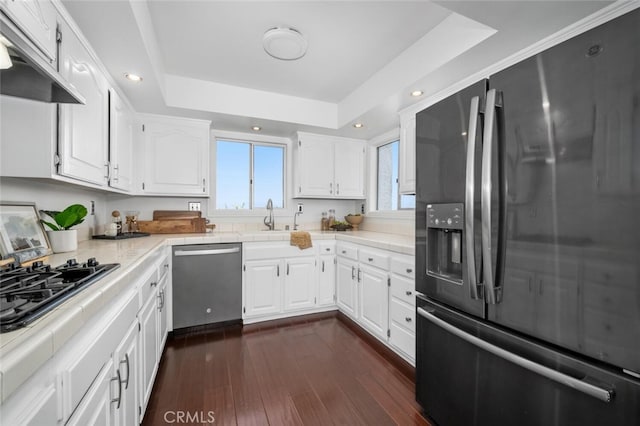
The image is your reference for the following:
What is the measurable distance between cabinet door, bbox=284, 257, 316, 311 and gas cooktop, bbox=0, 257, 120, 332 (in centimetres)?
188

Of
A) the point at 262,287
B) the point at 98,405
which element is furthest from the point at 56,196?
the point at 262,287

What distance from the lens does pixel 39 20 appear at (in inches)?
44.0

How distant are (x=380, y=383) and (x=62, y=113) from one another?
7.84ft

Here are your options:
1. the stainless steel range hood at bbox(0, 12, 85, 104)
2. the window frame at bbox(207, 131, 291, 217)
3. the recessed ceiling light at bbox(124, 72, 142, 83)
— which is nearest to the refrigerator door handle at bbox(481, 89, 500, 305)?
the stainless steel range hood at bbox(0, 12, 85, 104)

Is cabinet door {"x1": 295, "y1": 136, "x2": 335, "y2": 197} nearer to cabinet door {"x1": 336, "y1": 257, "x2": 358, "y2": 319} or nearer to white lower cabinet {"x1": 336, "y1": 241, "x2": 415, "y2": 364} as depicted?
white lower cabinet {"x1": 336, "y1": 241, "x2": 415, "y2": 364}

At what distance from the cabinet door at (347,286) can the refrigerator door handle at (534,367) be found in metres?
1.38

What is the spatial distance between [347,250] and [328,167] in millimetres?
1172

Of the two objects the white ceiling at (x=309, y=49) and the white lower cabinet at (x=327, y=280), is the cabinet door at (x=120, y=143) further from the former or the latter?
the white lower cabinet at (x=327, y=280)

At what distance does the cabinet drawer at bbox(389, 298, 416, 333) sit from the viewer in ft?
6.56

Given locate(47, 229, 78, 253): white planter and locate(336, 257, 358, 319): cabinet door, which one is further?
locate(336, 257, 358, 319): cabinet door

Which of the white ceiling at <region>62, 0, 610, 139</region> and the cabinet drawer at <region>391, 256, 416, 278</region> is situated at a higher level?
the white ceiling at <region>62, 0, 610, 139</region>

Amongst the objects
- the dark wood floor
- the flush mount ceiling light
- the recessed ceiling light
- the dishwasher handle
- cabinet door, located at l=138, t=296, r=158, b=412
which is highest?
the flush mount ceiling light

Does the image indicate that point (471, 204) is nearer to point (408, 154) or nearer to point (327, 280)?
point (408, 154)

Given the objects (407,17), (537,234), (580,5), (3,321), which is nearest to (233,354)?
(3,321)
